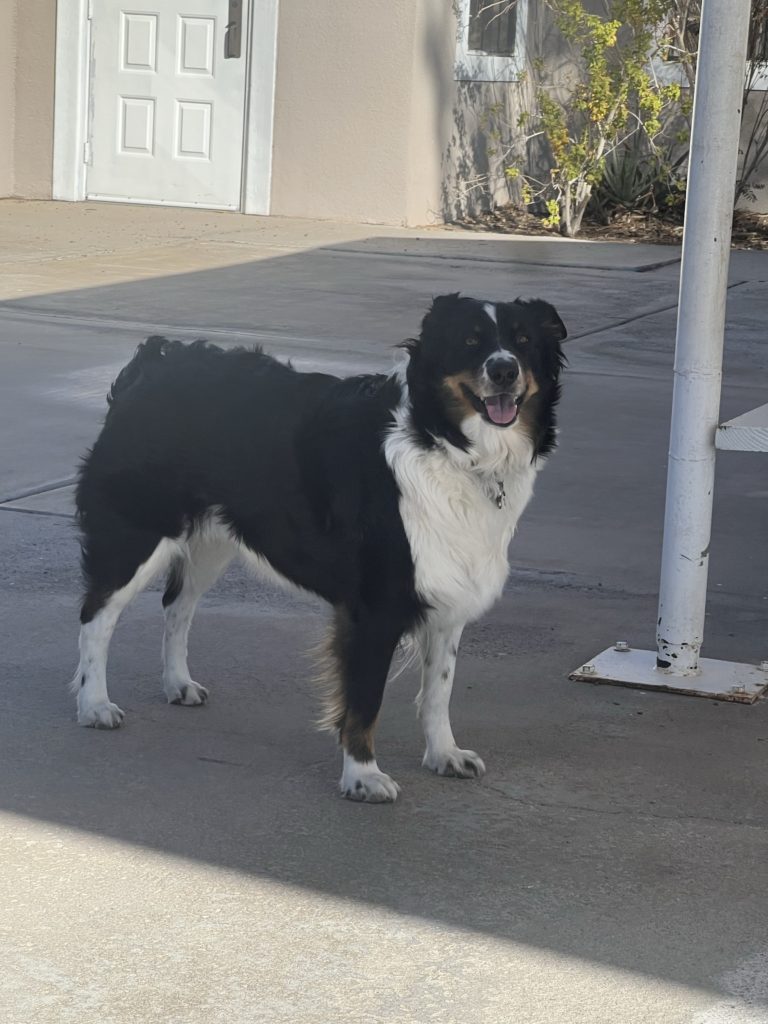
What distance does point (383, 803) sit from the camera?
4.12 metres

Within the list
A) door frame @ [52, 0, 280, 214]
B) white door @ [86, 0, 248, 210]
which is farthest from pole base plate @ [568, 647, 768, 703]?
white door @ [86, 0, 248, 210]

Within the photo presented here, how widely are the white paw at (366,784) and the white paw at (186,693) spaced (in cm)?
77

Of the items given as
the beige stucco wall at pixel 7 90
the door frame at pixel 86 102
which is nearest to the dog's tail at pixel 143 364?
the door frame at pixel 86 102

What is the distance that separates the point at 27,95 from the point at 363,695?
1339cm

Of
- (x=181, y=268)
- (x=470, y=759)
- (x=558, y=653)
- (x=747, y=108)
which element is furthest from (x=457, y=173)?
(x=470, y=759)

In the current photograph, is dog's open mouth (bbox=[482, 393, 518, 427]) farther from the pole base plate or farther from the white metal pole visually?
the pole base plate

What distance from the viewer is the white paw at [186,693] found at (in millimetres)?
4770

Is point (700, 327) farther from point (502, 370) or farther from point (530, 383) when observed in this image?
point (502, 370)

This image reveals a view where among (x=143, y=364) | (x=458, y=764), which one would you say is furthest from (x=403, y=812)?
(x=143, y=364)

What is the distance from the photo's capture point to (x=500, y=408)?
4031 millimetres

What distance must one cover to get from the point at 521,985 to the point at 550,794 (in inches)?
41.3

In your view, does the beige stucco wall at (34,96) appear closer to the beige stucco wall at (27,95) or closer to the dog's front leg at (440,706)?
the beige stucco wall at (27,95)

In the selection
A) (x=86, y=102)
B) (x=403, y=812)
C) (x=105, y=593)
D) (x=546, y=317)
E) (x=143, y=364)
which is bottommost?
(x=403, y=812)

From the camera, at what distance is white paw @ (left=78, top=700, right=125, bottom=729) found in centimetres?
456
